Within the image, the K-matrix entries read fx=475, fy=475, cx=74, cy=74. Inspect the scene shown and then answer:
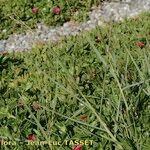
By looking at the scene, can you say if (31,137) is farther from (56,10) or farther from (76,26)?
(56,10)

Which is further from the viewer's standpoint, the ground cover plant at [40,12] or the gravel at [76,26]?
the ground cover plant at [40,12]

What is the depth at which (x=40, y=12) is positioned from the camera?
1270 cm

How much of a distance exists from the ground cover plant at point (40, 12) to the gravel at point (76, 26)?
0.18 metres

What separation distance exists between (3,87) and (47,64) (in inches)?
42.0

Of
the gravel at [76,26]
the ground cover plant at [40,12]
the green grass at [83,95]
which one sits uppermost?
the green grass at [83,95]

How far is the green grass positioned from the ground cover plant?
2246mm

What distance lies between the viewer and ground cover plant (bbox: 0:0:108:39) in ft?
40.3

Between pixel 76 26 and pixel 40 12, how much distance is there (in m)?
1.30

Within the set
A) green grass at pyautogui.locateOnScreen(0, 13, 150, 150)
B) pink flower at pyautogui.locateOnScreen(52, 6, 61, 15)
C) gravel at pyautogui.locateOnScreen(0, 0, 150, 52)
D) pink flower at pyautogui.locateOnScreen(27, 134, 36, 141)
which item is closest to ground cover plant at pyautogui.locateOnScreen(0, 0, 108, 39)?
pink flower at pyautogui.locateOnScreen(52, 6, 61, 15)

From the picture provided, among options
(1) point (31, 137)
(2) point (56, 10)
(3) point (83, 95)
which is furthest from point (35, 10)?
(3) point (83, 95)

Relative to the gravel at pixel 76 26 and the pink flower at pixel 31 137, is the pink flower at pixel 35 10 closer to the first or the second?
the gravel at pixel 76 26

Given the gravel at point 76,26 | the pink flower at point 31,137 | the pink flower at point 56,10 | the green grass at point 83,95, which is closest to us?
the green grass at point 83,95

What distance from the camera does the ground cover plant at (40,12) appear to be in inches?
483

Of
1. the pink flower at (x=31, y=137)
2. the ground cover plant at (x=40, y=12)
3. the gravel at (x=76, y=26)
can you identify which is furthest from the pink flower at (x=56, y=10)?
the pink flower at (x=31, y=137)
